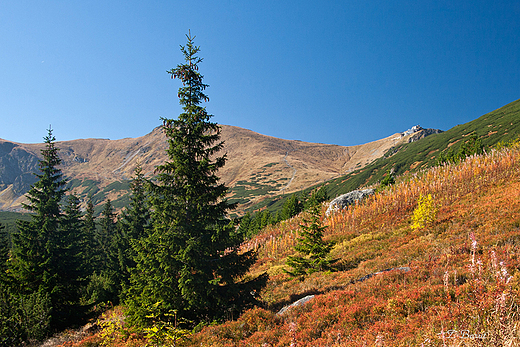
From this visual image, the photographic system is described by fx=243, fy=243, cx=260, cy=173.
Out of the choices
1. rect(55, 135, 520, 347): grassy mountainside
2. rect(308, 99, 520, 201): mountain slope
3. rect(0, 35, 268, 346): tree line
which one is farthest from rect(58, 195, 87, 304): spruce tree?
rect(308, 99, 520, 201): mountain slope

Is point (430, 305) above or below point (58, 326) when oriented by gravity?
above

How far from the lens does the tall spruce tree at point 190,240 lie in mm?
9484

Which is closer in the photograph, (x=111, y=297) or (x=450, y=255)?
(x=450, y=255)

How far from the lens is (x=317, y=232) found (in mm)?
17875

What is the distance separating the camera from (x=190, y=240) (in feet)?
31.4

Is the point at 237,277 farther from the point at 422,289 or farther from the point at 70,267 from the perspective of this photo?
the point at 70,267

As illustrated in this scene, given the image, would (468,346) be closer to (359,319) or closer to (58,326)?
(359,319)

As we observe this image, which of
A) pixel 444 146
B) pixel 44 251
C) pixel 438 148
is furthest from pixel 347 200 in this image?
pixel 438 148

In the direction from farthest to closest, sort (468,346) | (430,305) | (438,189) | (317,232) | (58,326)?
(438,189), (317,232), (58,326), (430,305), (468,346)

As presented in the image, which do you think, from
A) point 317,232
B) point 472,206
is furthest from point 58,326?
point 472,206

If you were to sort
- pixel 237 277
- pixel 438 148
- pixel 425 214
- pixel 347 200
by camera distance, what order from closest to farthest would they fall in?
pixel 237 277 < pixel 425 214 < pixel 347 200 < pixel 438 148

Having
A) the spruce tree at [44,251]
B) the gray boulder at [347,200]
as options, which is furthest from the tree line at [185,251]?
the gray boulder at [347,200]

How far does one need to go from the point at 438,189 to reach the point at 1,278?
38.4 m

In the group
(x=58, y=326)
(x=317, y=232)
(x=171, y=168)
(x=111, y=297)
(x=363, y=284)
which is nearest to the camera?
(x=363, y=284)
